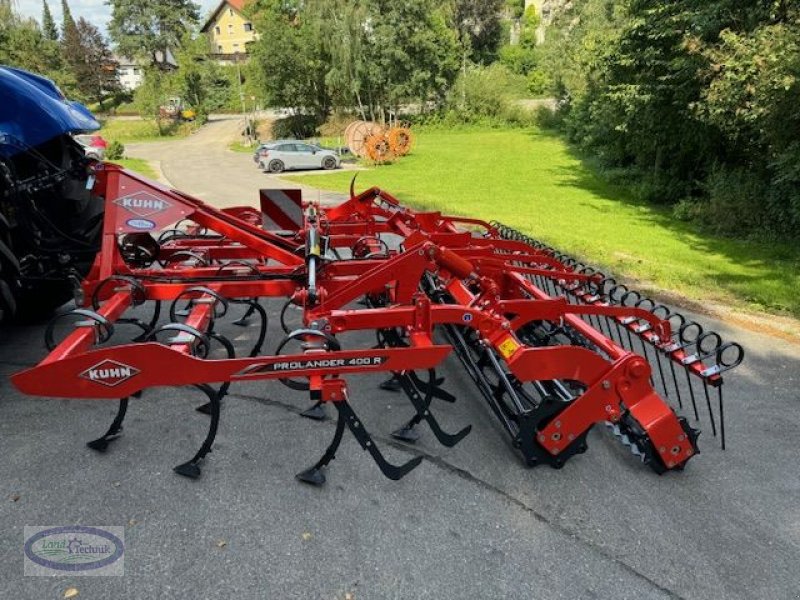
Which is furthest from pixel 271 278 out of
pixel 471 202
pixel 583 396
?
pixel 471 202

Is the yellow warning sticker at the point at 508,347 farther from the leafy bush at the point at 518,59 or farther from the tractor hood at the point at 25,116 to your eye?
the leafy bush at the point at 518,59

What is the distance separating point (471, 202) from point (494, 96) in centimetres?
2499

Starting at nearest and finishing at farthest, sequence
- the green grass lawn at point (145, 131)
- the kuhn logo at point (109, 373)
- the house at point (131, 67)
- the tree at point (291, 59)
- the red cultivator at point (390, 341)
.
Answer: the kuhn logo at point (109, 373)
the red cultivator at point (390, 341)
the tree at point (291, 59)
the green grass lawn at point (145, 131)
the house at point (131, 67)

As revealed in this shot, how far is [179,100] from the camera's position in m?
38.6

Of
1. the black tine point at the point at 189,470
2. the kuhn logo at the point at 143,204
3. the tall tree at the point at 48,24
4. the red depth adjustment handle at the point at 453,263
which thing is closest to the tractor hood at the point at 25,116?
the kuhn logo at the point at 143,204

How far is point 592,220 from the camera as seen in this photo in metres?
11.4

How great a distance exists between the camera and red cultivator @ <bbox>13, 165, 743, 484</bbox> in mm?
2662

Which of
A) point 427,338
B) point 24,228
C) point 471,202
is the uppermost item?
point 24,228

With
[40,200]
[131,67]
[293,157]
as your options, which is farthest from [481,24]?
[40,200]

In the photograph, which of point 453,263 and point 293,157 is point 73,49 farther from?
point 453,263

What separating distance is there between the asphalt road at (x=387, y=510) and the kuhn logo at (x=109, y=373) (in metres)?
0.63

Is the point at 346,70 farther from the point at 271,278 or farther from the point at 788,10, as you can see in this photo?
the point at 271,278

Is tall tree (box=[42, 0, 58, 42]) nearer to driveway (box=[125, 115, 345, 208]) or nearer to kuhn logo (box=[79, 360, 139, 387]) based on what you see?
driveway (box=[125, 115, 345, 208])

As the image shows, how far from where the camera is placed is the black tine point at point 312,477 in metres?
2.91
